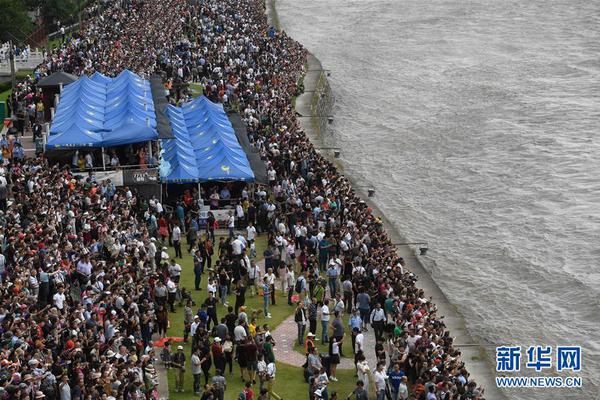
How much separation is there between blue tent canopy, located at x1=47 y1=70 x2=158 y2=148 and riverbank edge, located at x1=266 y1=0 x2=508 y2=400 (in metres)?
10.4

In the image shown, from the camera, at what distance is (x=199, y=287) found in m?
38.7

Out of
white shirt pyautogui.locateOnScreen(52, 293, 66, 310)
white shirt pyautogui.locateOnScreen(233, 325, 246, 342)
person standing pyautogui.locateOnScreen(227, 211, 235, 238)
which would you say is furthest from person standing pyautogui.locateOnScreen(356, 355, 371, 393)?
person standing pyautogui.locateOnScreen(227, 211, 235, 238)

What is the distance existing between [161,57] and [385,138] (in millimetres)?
15014

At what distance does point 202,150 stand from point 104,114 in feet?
12.9

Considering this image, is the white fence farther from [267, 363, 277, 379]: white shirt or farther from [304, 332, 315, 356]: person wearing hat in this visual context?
[267, 363, 277, 379]: white shirt

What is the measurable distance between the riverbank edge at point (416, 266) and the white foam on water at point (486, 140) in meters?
1.84

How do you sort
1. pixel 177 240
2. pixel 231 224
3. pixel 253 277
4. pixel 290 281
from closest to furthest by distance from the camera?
pixel 290 281
pixel 253 277
pixel 177 240
pixel 231 224

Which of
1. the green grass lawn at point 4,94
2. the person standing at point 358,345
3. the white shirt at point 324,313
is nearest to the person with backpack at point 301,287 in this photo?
the white shirt at point 324,313

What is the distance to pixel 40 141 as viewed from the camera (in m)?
47.9

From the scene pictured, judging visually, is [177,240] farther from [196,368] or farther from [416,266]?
[196,368]

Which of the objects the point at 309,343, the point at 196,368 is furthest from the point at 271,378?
the point at 196,368

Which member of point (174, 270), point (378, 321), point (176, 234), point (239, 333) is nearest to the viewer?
point (239, 333)

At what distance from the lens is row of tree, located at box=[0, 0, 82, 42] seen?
76312 millimetres

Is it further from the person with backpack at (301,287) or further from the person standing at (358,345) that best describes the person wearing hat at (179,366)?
the person with backpack at (301,287)
